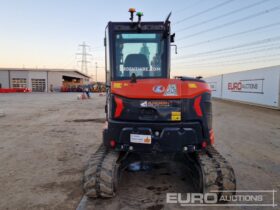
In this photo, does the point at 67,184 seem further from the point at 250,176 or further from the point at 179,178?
the point at 250,176

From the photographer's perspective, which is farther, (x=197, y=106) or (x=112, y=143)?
(x=112, y=143)

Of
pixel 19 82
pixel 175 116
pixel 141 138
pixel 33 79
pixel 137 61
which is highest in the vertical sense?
pixel 33 79

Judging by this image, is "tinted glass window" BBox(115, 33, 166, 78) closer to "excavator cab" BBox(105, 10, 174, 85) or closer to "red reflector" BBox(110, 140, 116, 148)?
"excavator cab" BBox(105, 10, 174, 85)

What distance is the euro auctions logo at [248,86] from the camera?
54.0ft

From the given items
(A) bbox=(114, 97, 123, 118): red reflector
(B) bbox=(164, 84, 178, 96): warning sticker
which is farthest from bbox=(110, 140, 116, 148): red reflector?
(B) bbox=(164, 84, 178, 96): warning sticker

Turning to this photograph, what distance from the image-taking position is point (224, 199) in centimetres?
315

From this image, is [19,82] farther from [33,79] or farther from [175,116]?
[175,116]

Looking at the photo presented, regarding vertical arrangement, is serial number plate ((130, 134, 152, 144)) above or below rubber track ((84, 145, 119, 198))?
above

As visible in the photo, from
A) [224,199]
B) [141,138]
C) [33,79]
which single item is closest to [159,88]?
[141,138]

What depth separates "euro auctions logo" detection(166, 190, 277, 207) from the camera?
3137mm

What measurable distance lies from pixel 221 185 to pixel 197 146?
63 centimetres

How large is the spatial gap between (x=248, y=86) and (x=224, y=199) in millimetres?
17320

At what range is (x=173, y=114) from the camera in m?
3.13

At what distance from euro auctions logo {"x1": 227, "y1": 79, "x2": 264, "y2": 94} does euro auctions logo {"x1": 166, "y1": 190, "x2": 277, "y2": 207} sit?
588 inches
